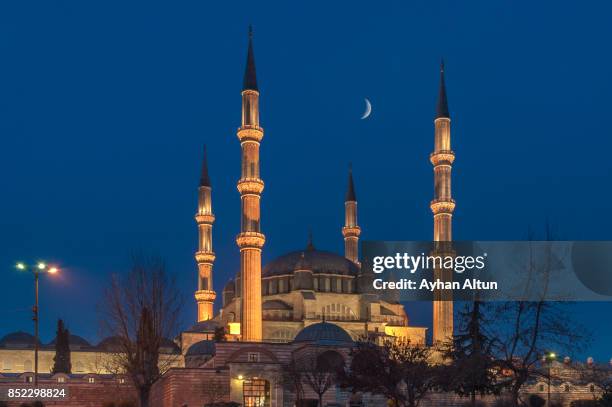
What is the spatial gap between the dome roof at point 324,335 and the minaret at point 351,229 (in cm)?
1912

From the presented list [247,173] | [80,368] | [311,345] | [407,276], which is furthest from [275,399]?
[80,368]

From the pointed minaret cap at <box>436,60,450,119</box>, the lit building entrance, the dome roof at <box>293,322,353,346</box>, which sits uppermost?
the pointed minaret cap at <box>436,60,450,119</box>

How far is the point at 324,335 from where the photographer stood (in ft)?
150

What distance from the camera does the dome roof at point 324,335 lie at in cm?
4444

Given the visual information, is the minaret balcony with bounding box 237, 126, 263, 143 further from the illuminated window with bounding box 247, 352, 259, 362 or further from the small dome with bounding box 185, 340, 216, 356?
the illuminated window with bounding box 247, 352, 259, 362

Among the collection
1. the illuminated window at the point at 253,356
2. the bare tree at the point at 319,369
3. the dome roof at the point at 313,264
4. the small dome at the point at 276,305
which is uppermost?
the dome roof at the point at 313,264

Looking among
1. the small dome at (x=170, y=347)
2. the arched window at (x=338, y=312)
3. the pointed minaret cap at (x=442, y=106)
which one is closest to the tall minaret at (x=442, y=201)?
the pointed minaret cap at (x=442, y=106)

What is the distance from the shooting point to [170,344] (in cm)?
6312

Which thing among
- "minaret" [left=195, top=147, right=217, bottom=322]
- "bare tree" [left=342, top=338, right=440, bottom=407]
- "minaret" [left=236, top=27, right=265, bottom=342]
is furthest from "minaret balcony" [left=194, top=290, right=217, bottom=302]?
"bare tree" [left=342, top=338, right=440, bottom=407]

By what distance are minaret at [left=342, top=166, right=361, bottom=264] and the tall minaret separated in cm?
1315

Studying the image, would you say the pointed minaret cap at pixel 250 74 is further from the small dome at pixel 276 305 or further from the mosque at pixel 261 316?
the small dome at pixel 276 305

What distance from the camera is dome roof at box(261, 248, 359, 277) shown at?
58.7m

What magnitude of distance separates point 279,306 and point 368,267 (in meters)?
6.80

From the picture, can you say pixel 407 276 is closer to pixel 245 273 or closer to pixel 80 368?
pixel 245 273
